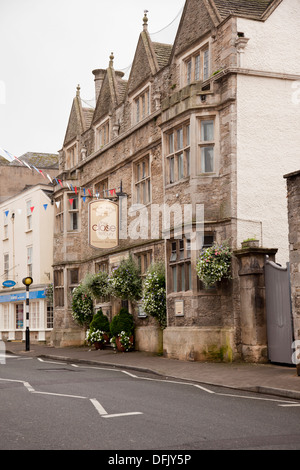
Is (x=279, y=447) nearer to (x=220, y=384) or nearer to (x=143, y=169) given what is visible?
(x=220, y=384)

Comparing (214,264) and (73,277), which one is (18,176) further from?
(214,264)

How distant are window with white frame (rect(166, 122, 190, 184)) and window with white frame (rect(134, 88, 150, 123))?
382 centimetres

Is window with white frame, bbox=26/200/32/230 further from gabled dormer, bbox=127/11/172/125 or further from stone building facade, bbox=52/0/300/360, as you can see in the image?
stone building facade, bbox=52/0/300/360

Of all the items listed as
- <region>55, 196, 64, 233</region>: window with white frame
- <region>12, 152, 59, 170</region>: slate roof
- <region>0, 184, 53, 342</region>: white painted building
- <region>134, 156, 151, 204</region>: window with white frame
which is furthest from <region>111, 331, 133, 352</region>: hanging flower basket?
<region>12, 152, 59, 170</region>: slate roof

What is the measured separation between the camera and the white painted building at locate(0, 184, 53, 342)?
111ft

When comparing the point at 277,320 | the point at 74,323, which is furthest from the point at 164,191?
the point at 74,323

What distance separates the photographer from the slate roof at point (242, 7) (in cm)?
1948

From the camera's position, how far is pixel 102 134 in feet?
91.4

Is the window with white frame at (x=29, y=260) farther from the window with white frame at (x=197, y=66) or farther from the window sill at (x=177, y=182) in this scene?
the window with white frame at (x=197, y=66)

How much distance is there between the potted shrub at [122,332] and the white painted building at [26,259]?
11369mm

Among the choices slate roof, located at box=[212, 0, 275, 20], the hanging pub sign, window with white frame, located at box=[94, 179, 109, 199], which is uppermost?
slate roof, located at box=[212, 0, 275, 20]

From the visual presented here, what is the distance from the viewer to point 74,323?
2883 cm

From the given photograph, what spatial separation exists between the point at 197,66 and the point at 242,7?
237 cm

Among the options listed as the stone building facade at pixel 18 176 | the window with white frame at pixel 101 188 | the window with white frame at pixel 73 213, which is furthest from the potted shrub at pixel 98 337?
the stone building facade at pixel 18 176
